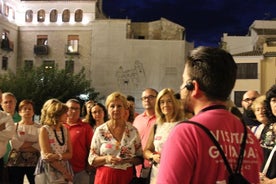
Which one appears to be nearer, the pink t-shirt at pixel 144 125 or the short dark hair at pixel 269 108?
the short dark hair at pixel 269 108

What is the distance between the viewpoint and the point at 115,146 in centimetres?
521

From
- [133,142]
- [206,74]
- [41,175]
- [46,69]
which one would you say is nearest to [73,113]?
[41,175]

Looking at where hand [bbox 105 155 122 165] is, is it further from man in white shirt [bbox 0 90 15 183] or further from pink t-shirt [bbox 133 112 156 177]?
man in white shirt [bbox 0 90 15 183]

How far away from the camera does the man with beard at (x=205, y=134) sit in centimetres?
184

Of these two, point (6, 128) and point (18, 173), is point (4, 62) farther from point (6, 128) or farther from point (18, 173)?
point (6, 128)

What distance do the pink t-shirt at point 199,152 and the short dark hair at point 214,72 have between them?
0.09 metres

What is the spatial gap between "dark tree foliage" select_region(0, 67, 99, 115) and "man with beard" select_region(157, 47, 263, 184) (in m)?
30.1

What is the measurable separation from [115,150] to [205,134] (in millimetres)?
3417

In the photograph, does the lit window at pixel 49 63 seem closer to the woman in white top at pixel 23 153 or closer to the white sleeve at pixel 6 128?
the woman in white top at pixel 23 153

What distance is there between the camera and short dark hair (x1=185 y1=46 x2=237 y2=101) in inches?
76.9

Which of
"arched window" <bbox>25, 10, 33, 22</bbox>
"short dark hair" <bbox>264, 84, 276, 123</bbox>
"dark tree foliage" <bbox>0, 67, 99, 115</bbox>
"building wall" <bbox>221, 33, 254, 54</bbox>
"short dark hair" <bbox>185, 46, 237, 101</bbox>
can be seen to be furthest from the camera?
"arched window" <bbox>25, 10, 33, 22</bbox>

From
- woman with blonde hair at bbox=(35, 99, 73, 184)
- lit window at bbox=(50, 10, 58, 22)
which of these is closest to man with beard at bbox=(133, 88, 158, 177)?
woman with blonde hair at bbox=(35, 99, 73, 184)

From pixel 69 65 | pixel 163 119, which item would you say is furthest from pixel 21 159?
pixel 69 65

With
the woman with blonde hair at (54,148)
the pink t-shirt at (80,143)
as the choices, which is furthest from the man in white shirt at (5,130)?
the pink t-shirt at (80,143)
